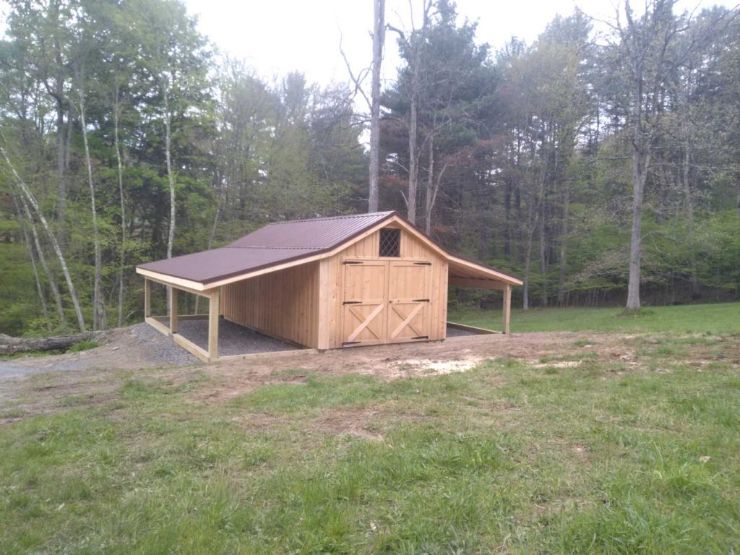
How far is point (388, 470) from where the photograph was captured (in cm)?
342

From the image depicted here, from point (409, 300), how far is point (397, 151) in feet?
44.5

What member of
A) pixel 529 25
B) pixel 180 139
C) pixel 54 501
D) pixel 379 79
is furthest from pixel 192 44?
pixel 54 501

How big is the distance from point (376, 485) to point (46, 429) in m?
3.36

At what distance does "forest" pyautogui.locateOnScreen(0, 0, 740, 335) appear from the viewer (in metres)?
16.8

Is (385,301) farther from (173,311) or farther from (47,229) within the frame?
(47,229)

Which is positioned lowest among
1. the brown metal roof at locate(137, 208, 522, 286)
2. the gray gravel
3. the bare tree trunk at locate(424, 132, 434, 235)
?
the gray gravel

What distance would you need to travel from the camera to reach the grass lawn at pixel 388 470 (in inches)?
103

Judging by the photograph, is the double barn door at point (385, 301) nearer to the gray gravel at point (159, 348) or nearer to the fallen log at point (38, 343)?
the gray gravel at point (159, 348)

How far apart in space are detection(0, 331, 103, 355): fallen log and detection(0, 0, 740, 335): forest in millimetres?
3889

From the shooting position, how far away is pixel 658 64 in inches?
626

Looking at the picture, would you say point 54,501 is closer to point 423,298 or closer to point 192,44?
point 423,298

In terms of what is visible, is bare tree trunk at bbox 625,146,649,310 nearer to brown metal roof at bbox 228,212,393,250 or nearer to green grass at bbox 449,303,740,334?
green grass at bbox 449,303,740,334

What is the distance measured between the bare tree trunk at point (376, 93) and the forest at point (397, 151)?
1.33 ft

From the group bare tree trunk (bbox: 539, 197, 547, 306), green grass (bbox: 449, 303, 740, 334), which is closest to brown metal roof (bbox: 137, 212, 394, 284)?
green grass (bbox: 449, 303, 740, 334)
